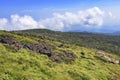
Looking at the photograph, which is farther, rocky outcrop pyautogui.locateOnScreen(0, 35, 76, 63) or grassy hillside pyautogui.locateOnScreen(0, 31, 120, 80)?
rocky outcrop pyautogui.locateOnScreen(0, 35, 76, 63)

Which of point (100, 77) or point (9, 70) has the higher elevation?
point (9, 70)

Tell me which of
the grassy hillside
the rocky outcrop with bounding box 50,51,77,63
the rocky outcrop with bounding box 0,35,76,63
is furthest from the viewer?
the rocky outcrop with bounding box 0,35,76,63

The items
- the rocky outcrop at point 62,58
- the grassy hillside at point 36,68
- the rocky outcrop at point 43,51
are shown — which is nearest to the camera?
the grassy hillside at point 36,68

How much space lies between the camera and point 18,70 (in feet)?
136

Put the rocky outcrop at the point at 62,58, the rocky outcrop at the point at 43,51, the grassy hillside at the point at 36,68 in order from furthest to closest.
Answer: the rocky outcrop at the point at 43,51, the rocky outcrop at the point at 62,58, the grassy hillside at the point at 36,68

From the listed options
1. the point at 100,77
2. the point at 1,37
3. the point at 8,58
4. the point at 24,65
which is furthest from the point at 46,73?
the point at 1,37

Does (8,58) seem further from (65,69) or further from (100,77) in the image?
(100,77)

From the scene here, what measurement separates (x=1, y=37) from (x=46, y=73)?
74.2ft

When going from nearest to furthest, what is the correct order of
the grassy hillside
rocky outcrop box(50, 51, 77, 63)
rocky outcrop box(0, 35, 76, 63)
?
the grassy hillside
rocky outcrop box(50, 51, 77, 63)
rocky outcrop box(0, 35, 76, 63)

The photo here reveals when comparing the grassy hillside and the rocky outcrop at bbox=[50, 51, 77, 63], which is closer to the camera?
the grassy hillside

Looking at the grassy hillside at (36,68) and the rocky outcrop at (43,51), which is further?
the rocky outcrop at (43,51)

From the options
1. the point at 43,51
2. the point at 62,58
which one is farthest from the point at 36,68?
the point at 62,58

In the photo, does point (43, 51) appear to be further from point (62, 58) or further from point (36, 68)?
point (36, 68)

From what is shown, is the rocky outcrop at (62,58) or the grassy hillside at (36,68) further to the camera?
the rocky outcrop at (62,58)
